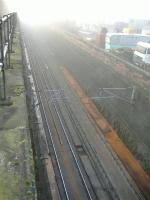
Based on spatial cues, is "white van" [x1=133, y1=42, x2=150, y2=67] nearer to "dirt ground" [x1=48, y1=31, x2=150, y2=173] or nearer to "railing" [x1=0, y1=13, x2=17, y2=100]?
"dirt ground" [x1=48, y1=31, x2=150, y2=173]

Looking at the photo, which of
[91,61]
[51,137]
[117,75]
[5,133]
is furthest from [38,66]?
[5,133]

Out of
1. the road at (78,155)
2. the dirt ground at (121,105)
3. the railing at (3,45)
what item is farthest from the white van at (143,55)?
the railing at (3,45)

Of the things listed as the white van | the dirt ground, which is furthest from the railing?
the white van

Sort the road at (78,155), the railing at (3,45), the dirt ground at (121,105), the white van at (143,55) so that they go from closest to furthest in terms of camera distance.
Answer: the railing at (3,45) < the road at (78,155) < the dirt ground at (121,105) < the white van at (143,55)

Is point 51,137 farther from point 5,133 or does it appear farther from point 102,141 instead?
point 5,133

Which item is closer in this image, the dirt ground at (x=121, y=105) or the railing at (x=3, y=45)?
the railing at (x=3, y=45)

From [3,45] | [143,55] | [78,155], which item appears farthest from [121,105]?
[3,45]

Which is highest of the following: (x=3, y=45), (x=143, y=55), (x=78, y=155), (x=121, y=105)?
(x=3, y=45)

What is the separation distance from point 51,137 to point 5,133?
8.75 metres

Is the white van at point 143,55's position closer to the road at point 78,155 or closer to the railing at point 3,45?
the road at point 78,155

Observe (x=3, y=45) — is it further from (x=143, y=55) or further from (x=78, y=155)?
(x=143, y=55)

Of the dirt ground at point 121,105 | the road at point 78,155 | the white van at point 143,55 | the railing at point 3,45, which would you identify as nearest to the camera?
the railing at point 3,45

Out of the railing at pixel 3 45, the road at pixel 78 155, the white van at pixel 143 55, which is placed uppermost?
the railing at pixel 3 45

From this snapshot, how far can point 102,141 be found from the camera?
18906 mm
